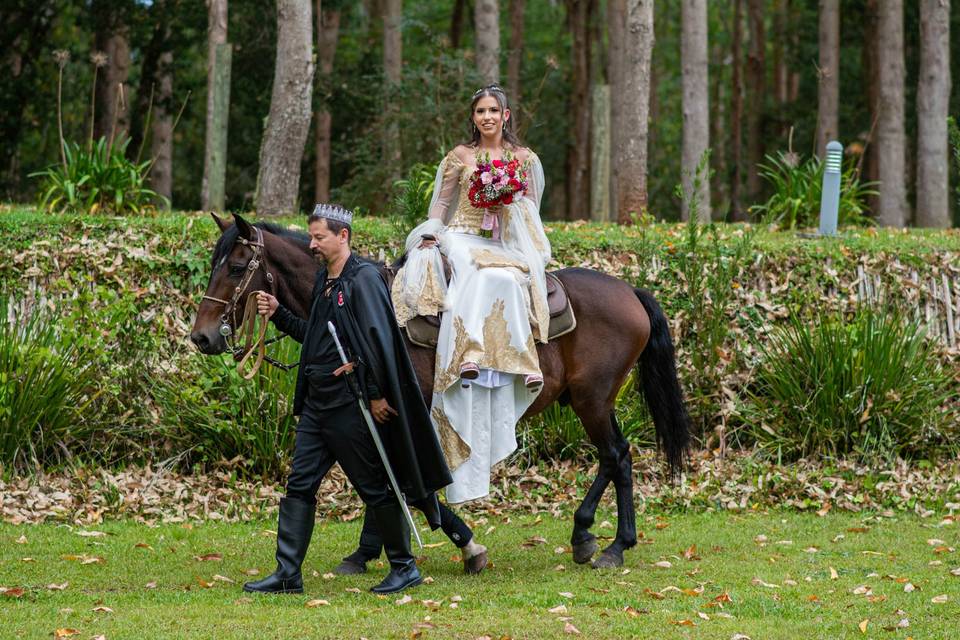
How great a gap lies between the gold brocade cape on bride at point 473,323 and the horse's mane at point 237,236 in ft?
1.95

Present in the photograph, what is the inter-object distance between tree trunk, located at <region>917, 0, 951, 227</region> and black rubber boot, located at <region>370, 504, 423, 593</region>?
12962mm

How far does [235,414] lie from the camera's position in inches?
362

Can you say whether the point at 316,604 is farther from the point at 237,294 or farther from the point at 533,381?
the point at 533,381

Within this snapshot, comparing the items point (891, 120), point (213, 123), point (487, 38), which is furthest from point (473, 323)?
point (891, 120)

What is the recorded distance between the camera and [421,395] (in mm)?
6418

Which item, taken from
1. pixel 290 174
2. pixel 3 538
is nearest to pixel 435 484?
pixel 3 538

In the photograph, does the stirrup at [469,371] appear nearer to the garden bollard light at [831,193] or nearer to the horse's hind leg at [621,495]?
the horse's hind leg at [621,495]

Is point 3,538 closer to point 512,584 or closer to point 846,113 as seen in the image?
point 512,584

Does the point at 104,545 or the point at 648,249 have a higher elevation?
the point at 648,249

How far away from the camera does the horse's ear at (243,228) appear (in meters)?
6.38

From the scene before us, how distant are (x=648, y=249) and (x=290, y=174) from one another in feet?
14.4

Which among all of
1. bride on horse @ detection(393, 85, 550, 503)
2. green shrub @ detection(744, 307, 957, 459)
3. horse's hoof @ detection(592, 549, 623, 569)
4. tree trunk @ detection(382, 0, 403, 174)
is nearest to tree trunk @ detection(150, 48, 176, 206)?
tree trunk @ detection(382, 0, 403, 174)

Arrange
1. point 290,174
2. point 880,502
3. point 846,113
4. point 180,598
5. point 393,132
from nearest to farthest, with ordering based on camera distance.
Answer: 1. point 180,598
2. point 880,502
3. point 290,174
4. point 393,132
5. point 846,113

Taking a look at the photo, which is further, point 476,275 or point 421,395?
point 476,275
